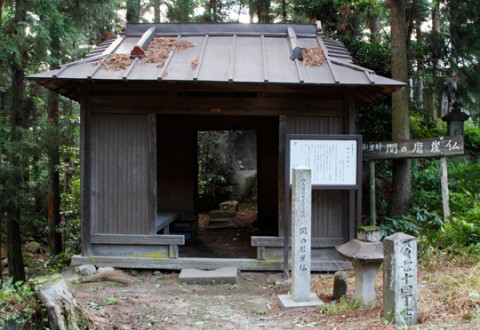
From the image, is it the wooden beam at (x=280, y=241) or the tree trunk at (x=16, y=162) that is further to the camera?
the tree trunk at (x=16, y=162)

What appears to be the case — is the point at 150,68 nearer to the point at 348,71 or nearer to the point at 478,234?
the point at 348,71

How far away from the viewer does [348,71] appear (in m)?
6.60

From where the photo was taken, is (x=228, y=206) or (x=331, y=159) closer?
(x=331, y=159)

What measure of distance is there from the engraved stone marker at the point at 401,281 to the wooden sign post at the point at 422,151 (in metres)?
3.09

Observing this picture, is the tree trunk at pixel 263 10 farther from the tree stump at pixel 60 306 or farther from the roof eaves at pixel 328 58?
the tree stump at pixel 60 306

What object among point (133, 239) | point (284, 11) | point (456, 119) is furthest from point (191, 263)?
point (284, 11)

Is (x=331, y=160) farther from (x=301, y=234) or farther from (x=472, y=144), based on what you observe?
(x=472, y=144)

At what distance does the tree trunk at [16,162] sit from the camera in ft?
28.6

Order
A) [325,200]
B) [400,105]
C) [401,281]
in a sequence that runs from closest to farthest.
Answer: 1. [401,281]
2. [325,200]
3. [400,105]

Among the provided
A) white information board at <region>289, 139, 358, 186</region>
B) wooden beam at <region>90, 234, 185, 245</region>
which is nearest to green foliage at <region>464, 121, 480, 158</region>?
white information board at <region>289, 139, 358, 186</region>

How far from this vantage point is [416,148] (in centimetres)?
705

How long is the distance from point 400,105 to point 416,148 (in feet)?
5.96

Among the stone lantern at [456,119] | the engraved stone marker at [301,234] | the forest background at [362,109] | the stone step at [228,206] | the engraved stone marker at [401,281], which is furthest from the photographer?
the stone step at [228,206]

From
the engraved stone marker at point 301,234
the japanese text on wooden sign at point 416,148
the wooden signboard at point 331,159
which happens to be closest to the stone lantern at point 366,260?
the engraved stone marker at point 301,234
